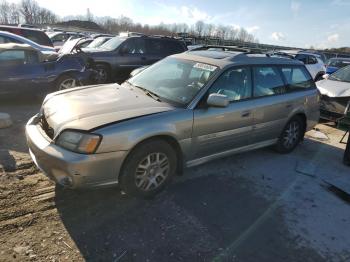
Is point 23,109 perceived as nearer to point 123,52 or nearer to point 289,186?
point 123,52

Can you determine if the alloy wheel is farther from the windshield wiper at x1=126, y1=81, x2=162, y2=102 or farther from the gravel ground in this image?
the windshield wiper at x1=126, y1=81, x2=162, y2=102

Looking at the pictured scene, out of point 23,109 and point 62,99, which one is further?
point 23,109

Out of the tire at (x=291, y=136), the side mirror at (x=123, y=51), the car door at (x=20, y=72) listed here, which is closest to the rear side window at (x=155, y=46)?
the side mirror at (x=123, y=51)

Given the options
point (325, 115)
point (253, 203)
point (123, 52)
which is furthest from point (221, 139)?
point (123, 52)

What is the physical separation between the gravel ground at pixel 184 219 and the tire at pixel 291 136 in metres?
0.87

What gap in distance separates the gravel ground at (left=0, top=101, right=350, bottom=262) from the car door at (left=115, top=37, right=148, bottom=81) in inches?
240

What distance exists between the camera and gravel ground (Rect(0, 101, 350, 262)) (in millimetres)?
3021

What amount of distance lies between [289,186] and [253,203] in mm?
888

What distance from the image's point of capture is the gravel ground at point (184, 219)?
3.02 meters

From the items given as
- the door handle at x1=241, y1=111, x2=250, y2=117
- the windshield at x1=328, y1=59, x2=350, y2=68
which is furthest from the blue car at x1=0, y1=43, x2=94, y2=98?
the windshield at x1=328, y1=59, x2=350, y2=68

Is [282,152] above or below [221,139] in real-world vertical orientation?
below

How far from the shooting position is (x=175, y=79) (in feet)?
14.8

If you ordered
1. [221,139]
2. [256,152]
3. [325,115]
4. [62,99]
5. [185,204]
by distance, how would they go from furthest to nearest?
[325,115] < [256,152] < [221,139] < [62,99] < [185,204]

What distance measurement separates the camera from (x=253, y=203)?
4.03m
